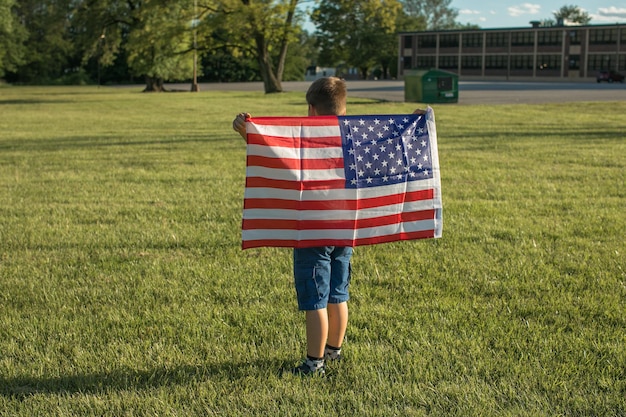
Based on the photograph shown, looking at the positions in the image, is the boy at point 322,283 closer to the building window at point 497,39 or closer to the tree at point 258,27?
the tree at point 258,27

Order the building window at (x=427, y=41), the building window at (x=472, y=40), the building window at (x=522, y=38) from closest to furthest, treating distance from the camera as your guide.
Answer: the building window at (x=522, y=38), the building window at (x=472, y=40), the building window at (x=427, y=41)

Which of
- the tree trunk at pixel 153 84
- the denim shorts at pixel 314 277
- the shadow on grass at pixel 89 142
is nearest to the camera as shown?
the denim shorts at pixel 314 277

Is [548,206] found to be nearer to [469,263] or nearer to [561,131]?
[469,263]

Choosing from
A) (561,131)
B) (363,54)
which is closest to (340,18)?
(363,54)

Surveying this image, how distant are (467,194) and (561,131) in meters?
8.71

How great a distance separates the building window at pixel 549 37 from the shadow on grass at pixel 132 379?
88.7 m

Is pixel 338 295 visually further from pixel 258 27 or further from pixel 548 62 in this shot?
pixel 548 62

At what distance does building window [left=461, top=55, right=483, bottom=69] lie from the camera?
92.1 metres

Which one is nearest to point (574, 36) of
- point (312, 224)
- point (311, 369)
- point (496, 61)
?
point (496, 61)

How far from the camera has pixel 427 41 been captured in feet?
316

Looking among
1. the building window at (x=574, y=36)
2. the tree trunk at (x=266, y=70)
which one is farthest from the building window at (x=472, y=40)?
the tree trunk at (x=266, y=70)

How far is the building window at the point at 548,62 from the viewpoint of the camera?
280ft

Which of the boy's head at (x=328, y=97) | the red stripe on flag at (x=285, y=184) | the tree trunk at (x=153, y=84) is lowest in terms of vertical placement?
the red stripe on flag at (x=285, y=184)

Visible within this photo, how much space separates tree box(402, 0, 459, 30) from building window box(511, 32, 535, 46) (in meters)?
30.8
